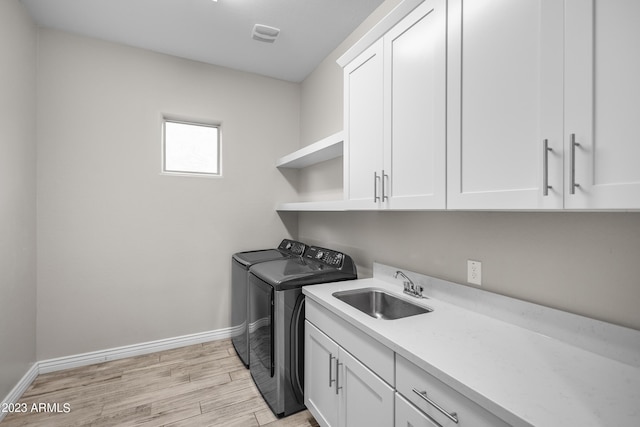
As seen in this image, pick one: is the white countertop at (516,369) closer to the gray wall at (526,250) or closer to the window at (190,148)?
the gray wall at (526,250)

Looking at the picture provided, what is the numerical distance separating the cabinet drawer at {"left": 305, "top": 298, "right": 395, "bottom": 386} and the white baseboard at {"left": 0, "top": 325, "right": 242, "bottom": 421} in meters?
1.20

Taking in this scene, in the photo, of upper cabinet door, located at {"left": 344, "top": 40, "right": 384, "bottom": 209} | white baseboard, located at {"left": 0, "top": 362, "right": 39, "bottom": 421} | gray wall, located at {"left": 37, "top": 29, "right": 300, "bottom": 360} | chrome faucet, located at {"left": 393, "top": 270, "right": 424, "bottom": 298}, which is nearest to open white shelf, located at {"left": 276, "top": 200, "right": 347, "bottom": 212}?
upper cabinet door, located at {"left": 344, "top": 40, "right": 384, "bottom": 209}

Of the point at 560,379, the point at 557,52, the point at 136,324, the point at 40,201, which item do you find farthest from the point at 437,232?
the point at 40,201

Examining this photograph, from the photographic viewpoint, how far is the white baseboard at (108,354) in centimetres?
207

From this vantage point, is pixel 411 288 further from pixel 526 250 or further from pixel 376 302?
pixel 526 250

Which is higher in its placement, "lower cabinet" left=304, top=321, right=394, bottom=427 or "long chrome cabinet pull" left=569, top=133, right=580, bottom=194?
"long chrome cabinet pull" left=569, top=133, right=580, bottom=194

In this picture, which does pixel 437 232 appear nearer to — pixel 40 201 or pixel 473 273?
pixel 473 273

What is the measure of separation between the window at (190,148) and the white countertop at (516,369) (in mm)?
2291

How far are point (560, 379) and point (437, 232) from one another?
90 centimetres

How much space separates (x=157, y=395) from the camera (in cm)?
205

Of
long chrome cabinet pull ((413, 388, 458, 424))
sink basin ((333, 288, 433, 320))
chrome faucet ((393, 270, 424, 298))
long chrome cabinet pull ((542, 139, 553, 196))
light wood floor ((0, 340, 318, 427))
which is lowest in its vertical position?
light wood floor ((0, 340, 318, 427))

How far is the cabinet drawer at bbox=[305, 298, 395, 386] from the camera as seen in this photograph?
1.15 meters

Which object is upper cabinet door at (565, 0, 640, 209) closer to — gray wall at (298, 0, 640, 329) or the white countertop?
gray wall at (298, 0, 640, 329)

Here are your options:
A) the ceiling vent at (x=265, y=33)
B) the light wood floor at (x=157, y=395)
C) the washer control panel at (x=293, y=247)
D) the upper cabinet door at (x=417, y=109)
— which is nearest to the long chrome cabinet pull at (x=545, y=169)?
the upper cabinet door at (x=417, y=109)
